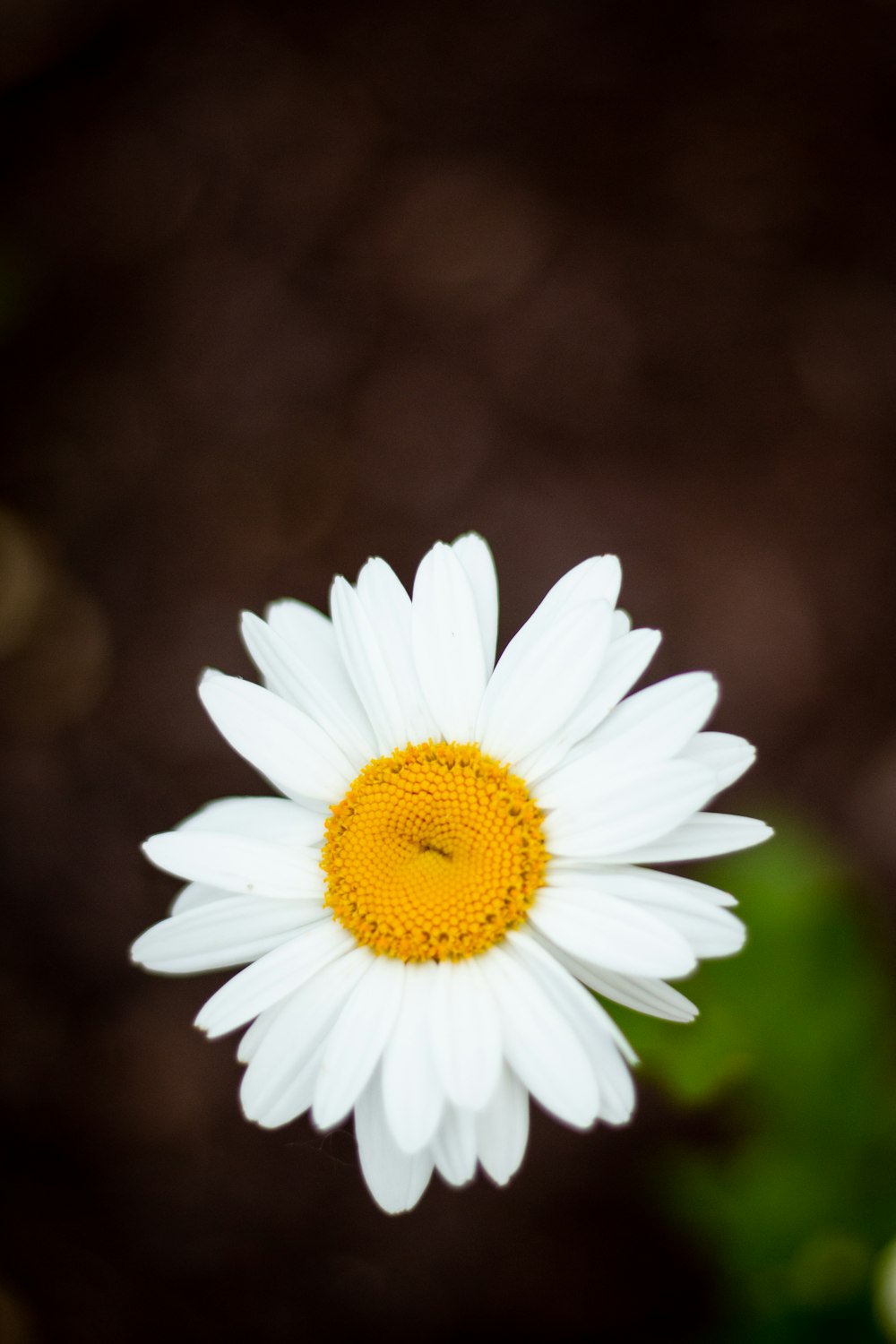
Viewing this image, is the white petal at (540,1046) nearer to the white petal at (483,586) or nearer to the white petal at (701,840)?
the white petal at (701,840)

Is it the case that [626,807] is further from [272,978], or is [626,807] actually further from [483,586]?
[272,978]

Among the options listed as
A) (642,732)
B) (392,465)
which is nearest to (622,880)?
(642,732)

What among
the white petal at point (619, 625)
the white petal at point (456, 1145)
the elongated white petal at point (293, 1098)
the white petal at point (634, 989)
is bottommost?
the elongated white petal at point (293, 1098)

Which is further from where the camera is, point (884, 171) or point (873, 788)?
point (884, 171)

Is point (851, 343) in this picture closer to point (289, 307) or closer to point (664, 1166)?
point (289, 307)

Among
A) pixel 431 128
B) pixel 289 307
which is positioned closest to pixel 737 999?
pixel 289 307

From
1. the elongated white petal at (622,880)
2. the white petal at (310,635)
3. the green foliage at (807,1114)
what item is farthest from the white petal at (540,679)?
the green foliage at (807,1114)
